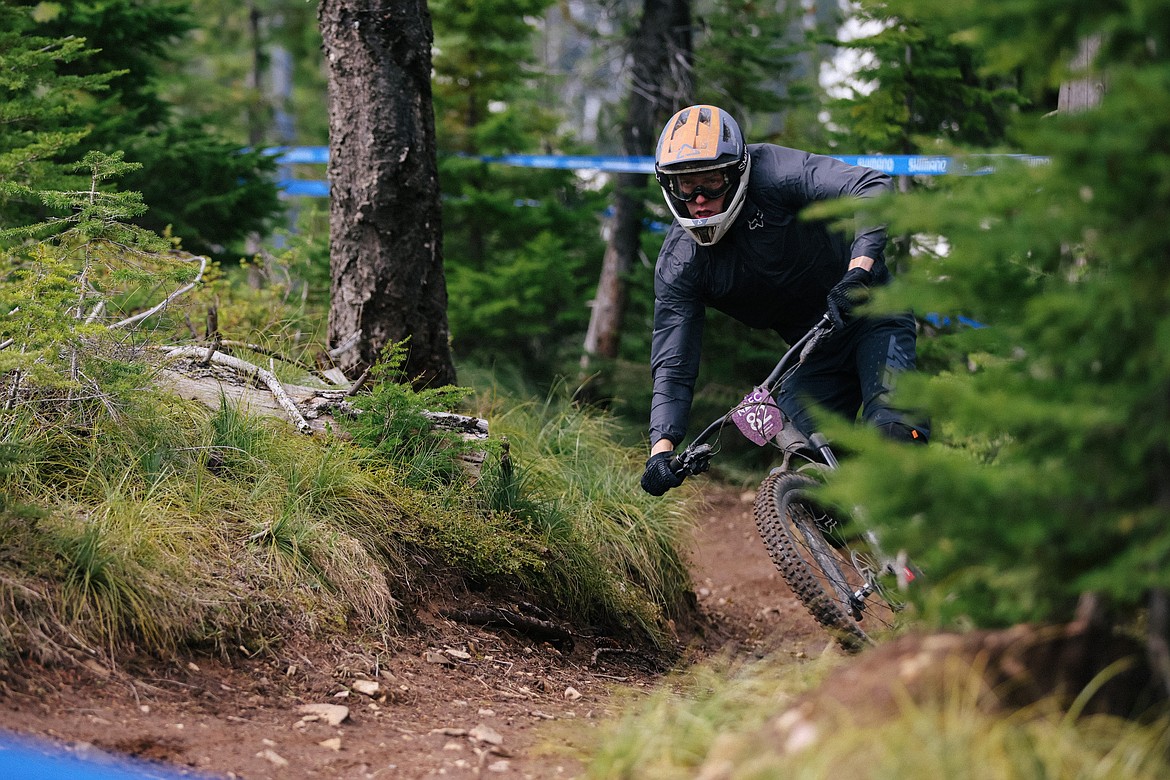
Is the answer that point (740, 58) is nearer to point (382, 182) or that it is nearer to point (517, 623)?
point (382, 182)

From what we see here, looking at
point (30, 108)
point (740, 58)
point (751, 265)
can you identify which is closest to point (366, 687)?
point (751, 265)

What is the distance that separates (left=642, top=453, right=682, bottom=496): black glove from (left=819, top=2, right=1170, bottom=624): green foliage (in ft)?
6.32

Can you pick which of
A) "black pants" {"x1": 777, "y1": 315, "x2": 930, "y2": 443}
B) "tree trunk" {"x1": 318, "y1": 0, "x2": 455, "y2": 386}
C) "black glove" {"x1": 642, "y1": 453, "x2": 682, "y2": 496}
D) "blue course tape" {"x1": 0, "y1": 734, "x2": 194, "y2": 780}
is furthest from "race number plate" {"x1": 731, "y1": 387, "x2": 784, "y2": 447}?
"blue course tape" {"x1": 0, "y1": 734, "x2": 194, "y2": 780}

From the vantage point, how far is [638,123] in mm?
9742

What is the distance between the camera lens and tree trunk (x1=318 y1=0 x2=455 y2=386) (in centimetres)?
551

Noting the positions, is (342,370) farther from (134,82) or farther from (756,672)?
(134,82)

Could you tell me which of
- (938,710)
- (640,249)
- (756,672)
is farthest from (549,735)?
(640,249)

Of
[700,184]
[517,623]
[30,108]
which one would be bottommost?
[517,623]

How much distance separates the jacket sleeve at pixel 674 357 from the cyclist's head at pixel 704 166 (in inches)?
12.1

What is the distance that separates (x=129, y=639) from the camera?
3482 millimetres

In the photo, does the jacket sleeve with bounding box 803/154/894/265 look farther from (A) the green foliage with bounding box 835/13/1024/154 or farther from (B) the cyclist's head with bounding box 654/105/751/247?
(A) the green foliage with bounding box 835/13/1024/154

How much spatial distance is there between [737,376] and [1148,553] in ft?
24.0

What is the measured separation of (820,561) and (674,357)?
3.54 feet

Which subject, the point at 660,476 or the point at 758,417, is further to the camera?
the point at 758,417
